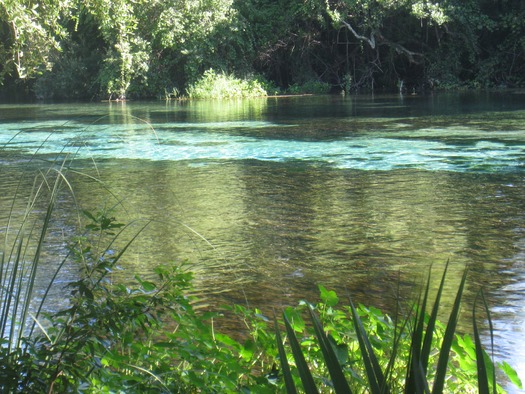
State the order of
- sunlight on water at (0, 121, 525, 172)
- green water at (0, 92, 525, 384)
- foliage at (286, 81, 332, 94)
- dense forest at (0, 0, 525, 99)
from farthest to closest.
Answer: foliage at (286, 81, 332, 94) < dense forest at (0, 0, 525, 99) < sunlight on water at (0, 121, 525, 172) < green water at (0, 92, 525, 384)

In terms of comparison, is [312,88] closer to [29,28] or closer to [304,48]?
[304,48]

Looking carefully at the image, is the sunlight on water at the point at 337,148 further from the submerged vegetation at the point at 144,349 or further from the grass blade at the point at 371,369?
the grass blade at the point at 371,369

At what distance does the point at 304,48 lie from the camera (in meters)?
35.2

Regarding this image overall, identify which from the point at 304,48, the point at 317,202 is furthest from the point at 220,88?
the point at 317,202

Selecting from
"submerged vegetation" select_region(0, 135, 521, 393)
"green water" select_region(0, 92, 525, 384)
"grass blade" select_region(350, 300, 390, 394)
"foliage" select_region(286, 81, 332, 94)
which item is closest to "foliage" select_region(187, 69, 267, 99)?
"foliage" select_region(286, 81, 332, 94)

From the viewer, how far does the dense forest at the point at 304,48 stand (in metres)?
31.6

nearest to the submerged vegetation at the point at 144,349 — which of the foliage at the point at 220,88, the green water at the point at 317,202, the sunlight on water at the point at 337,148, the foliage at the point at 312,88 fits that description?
the green water at the point at 317,202

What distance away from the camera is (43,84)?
39.5 metres

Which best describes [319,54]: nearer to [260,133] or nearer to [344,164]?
[260,133]

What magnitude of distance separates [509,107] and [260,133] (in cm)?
800

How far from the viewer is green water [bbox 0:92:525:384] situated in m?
5.45

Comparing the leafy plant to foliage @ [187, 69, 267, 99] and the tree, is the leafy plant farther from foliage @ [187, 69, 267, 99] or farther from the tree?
foliage @ [187, 69, 267, 99]

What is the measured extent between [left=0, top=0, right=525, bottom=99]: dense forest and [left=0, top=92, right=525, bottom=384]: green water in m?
14.5

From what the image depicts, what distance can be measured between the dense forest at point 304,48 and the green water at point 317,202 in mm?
14506
